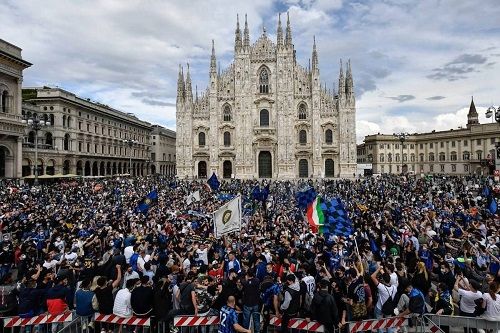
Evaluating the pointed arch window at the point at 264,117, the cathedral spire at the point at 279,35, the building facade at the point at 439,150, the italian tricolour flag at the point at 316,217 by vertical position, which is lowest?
the italian tricolour flag at the point at 316,217

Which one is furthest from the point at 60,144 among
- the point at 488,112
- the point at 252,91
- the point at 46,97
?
the point at 488,112

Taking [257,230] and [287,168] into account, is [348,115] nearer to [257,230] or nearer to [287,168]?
[287,168]

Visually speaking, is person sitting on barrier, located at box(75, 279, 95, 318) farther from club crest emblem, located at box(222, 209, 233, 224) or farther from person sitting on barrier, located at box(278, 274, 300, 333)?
club crest emblem, located at box(222, 209, 233, 224)

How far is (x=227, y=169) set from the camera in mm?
57062

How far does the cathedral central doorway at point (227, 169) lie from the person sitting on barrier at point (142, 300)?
49.8 m

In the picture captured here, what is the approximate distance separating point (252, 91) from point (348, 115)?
1493cm

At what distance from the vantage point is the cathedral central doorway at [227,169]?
5675 cm

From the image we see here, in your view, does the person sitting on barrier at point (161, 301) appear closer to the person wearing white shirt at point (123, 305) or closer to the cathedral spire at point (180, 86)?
the person wearing white shirt at point (123, 305)

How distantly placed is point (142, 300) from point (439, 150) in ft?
283

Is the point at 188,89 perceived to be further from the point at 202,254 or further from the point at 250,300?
the point at 250,300

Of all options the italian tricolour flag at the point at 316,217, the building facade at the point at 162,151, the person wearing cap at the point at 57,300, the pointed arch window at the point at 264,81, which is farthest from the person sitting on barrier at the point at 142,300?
the building facade at the point at 162,151

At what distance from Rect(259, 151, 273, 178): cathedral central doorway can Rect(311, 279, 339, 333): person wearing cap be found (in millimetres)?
49921

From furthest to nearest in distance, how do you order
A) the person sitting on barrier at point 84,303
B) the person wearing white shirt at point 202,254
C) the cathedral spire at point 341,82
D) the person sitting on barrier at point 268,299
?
1. the cathedral spire at point 341,82
2. the person wearing white shirt at point 202,254
3. the person sitting on barrier at point 268,299
4. the person sitting on barrier at point 84,303

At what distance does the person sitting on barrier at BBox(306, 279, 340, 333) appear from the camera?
20.8ft
